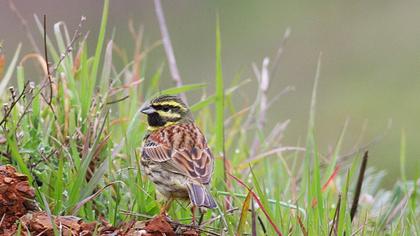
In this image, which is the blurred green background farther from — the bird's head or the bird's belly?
the bird's belly

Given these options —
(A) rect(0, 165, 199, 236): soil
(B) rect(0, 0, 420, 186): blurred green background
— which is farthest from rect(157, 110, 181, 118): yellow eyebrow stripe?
(B) rect(0, 0, 420, 186): blurred green background

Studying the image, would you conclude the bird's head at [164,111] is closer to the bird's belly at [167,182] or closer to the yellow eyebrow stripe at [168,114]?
the yellow eyebrow stripe at [168,114]

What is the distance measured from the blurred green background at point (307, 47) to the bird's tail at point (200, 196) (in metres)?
7.25

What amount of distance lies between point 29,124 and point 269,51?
904 centimetres

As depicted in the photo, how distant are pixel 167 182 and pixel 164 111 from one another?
0.76 m

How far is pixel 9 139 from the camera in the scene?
5.93 metres

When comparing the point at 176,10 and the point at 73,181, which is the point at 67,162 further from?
the point at 176,10

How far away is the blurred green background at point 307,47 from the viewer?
14047 millimetres

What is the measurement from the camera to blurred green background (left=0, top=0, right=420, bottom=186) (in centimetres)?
1405

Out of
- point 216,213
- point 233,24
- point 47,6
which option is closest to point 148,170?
point 216,213

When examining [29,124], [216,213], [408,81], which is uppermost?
[29,124]

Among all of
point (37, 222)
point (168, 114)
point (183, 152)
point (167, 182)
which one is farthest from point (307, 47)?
point (37, 222)

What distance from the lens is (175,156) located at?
6.38m

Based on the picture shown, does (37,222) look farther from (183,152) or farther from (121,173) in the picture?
(183,152)
